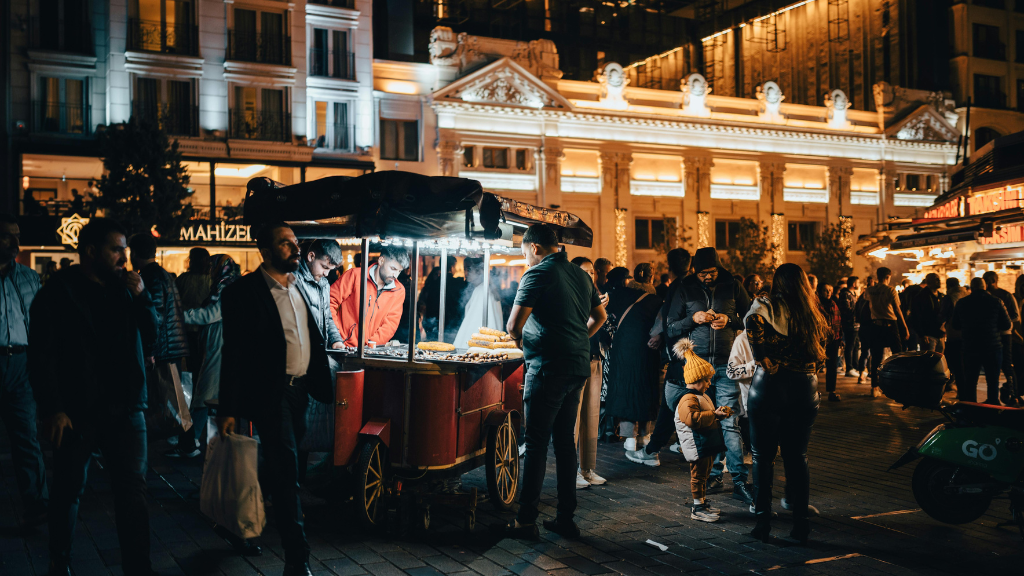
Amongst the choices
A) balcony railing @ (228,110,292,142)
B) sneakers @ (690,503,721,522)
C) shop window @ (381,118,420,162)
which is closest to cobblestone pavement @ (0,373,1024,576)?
sneakers @ (690,503,721,522)

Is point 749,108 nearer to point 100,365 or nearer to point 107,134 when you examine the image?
point 107,134

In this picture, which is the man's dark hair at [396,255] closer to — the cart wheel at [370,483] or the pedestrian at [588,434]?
the pedestrian at [588,434]

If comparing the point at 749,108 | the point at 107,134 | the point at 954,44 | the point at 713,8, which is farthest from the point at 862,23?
the point at 107,134

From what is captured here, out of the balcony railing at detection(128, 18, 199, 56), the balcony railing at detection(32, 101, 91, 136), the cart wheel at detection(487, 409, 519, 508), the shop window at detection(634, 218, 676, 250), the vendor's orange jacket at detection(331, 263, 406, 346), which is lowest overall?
the cart wheel at detection(487, 409, 519, 508)

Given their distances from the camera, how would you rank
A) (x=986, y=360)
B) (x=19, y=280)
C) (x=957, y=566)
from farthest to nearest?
(x=986, y=360)
(x=19, y=280)
(x=957, y=566)

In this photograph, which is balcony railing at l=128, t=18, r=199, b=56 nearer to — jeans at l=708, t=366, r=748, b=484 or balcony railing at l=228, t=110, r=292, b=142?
balcony railing at l=228, t=110, r=292, b=142

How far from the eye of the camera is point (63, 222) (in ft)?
82.8

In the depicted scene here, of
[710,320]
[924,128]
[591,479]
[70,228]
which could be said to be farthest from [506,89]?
[591,479]

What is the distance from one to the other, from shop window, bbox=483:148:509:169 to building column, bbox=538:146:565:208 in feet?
5.64

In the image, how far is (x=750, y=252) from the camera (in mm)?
38938

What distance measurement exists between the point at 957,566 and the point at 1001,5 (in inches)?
2259

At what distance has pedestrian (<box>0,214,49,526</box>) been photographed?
532cm

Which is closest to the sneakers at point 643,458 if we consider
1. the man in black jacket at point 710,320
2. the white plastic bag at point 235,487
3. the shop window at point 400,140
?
the man in black jacket at point 710,320

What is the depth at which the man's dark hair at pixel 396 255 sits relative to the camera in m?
6.93
